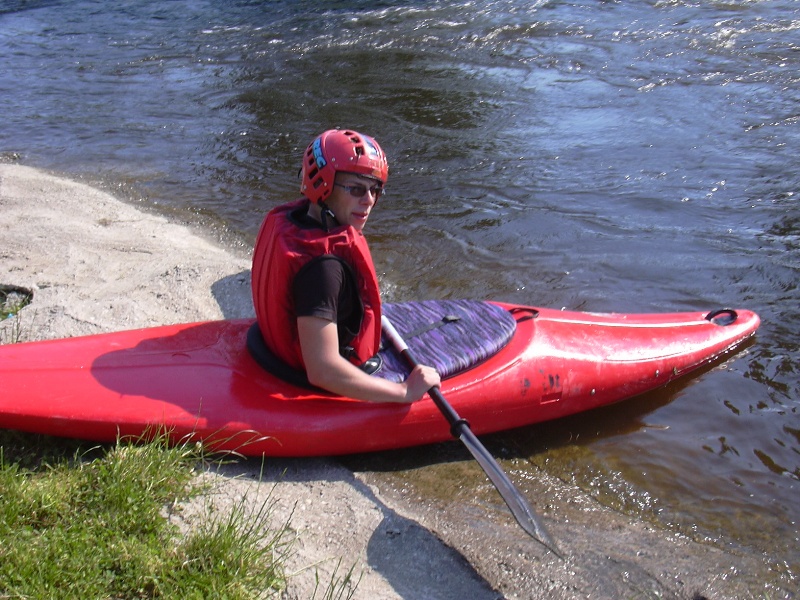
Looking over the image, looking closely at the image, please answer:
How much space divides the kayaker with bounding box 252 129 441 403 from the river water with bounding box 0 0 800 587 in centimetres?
105

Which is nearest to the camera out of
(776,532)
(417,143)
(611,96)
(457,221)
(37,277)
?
(776,532)

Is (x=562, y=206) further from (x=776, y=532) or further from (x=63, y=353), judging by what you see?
(x=63, y=353)

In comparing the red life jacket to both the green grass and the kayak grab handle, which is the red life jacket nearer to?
the green grass

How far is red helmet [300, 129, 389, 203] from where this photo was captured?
2898mm

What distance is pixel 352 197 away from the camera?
118 inches

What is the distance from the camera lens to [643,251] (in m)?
5.72

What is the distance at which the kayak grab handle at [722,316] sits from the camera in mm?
4547

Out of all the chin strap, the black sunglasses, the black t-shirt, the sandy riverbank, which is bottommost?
the sandy riverbank

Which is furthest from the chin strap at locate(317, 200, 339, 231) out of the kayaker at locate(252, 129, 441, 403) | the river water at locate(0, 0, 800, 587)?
the river water at locate(0, 0, 800, 587)

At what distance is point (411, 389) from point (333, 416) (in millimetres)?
340

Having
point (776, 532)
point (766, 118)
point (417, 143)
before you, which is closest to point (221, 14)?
point (417, 143)

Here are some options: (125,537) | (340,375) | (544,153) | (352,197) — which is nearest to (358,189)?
(352,197)

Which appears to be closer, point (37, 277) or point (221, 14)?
point (37, 277)

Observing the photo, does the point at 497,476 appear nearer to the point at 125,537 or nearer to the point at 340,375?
the point at 340,375
